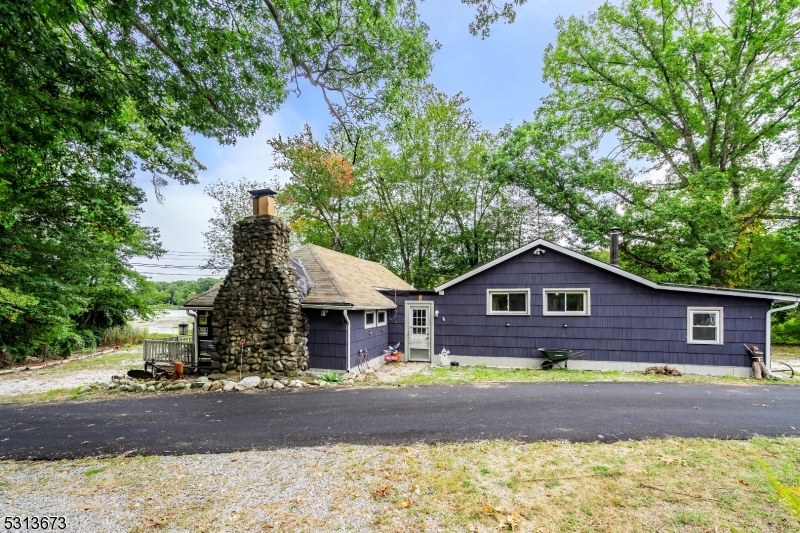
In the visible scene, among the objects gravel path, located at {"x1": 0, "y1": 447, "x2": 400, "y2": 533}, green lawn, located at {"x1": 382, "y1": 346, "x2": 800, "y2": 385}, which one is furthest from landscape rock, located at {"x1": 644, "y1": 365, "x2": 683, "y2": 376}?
gravel path, located at {"x1": 0, "y1": 447, "x2": 400, "y2": 533}

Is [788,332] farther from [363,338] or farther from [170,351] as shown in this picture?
[170,351]

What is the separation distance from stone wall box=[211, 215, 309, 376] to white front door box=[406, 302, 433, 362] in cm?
417

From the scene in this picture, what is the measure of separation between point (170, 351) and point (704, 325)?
1629 cm

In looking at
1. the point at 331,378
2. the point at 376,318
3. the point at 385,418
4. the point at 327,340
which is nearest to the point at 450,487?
the point at 385,418

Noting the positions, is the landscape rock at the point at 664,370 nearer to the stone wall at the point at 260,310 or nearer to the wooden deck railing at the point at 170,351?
the stone wall at the point at 260,310

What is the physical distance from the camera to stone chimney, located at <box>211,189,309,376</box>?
30.5 ft

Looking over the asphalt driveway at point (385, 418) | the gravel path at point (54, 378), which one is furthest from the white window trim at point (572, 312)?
the gravel path at point (54, 378)

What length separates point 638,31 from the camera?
1644 cm

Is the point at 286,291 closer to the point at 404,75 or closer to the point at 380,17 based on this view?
the point at 404,75

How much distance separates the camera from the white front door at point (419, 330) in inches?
484

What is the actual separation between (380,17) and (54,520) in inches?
315

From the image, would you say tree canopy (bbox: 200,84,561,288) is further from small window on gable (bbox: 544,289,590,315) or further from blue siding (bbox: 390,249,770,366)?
small window on gable (bbox: 544,289,590,315)

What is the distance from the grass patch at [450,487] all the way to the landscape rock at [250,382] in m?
3.90

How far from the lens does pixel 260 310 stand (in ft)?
31.0
